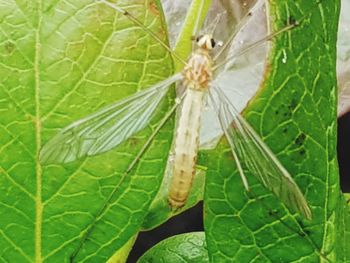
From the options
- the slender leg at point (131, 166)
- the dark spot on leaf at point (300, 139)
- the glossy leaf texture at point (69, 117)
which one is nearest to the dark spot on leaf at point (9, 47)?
the glossy leaf texture at point (69, 117)

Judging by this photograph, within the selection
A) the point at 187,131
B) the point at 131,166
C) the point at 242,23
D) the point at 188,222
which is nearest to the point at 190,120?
the point at 187,131

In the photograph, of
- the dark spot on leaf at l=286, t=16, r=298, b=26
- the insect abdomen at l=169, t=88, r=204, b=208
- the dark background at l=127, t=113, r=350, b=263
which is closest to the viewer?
the dark spot on leaf at l=286, t=16, r=298, b=26

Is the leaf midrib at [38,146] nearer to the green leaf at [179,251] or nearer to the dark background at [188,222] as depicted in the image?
the green leaf at [179,251]

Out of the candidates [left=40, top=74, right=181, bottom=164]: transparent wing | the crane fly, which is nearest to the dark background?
the crane fly

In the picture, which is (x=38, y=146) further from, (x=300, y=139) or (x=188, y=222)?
(x=188, y=222)

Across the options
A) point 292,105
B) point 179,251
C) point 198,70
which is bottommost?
point 179,251

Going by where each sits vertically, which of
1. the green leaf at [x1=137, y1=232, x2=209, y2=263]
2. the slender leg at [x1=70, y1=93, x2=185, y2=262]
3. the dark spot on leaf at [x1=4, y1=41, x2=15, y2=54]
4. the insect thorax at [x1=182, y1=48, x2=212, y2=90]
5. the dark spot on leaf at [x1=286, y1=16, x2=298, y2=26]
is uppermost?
the insect thorax at [x1=182, y1=48, x2=212, y2=90]

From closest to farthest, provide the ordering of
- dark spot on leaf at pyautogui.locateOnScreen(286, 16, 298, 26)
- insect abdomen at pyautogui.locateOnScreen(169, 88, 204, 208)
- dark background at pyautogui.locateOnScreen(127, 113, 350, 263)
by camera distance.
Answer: dark spot on leaf at pyautogui.locateOnScreen(286, 16, 298, 26) → insect abdomen at pyautogui.locateOnScreen(169, 88, 204, 208) → dark background at pyautogui.locateOnScreen(127, 113, 350, 263)

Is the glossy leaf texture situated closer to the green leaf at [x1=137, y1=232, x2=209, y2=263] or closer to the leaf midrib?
the leaf midrib
